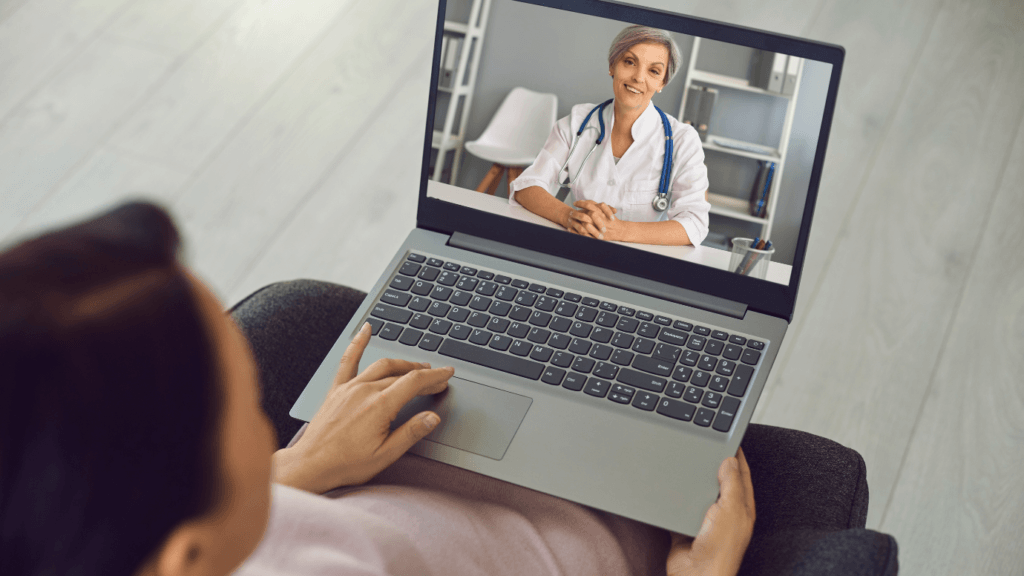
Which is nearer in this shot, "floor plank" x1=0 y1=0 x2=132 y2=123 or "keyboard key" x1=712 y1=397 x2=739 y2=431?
"keyboard key" x1=712 y1=397 x2=739 y2=431

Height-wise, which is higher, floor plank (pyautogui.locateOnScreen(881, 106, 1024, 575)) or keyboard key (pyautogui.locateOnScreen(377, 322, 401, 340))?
keyboard key (pyautogui.locateOnScreen(377, 322, 401, 340))

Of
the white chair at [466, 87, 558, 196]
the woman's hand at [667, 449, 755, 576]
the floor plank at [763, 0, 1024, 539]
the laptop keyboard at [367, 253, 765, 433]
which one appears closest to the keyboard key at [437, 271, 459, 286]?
the laptop keyboard at [367, 253, 765, 433]

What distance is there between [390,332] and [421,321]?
0.11 feet

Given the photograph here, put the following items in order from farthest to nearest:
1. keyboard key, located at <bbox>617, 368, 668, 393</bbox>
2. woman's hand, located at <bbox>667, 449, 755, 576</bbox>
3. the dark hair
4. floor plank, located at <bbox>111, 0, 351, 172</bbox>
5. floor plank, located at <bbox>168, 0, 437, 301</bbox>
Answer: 1. floor plank, located at <bbox>111, 0, 351, 172</bbox>
2. floor plank, located at <bbox>168, 0, 437, 301</bbox>
3. keyboard key, located at <bbox>617, 368, 668, 393</bbox>
4. woman's hand, located at <bbox>667, 449, 755, 576</bbox>
5. the dark hair

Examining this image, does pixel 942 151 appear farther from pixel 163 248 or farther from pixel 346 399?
pixel 163 248

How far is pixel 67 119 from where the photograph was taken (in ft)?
5.17

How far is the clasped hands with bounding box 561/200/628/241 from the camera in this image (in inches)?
29.9

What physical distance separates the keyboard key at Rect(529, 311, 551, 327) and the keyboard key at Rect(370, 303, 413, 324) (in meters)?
0.12

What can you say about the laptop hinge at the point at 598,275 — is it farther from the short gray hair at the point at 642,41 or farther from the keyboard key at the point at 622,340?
the short gray hair at the point at 642,41

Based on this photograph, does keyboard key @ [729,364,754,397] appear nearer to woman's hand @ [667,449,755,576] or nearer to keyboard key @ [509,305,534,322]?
woman's hand @ [667,449,755,576]

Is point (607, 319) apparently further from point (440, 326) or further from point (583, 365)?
point (440, 326)

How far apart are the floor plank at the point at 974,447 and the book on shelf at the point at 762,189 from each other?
611mm

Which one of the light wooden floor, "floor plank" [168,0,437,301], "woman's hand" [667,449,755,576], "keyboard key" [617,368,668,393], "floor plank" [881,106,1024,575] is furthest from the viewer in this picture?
"floor plank" [168,0,437,301]

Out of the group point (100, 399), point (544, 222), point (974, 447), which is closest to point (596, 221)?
point (544, 222)
